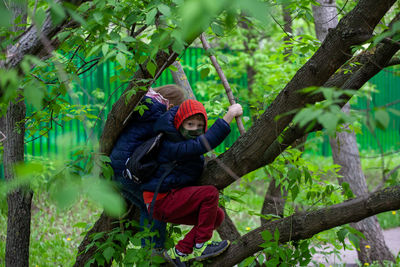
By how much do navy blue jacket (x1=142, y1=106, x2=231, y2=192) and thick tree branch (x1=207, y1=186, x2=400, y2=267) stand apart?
52 cm

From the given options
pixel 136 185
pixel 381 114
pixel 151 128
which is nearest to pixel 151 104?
pixel 151 128

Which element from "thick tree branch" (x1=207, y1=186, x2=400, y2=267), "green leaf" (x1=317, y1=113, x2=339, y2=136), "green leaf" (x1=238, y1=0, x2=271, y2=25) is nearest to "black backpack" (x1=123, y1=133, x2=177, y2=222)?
"thick tree branch" (x1=207, y1=186, x2=400, y2=267)

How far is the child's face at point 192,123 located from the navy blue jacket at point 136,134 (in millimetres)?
242

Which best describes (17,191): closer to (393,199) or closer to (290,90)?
(290,90)

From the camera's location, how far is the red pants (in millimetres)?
2771

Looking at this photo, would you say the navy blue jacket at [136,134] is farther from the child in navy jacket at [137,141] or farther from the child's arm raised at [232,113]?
the child's arm raised at [232,113]

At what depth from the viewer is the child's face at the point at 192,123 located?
9.18ft

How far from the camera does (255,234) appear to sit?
9.29ft

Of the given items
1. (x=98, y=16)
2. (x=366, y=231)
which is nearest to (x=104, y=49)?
(x=98, y=16)

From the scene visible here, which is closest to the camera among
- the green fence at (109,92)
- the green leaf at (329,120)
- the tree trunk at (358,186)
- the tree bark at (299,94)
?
the green leaf at (329,120)

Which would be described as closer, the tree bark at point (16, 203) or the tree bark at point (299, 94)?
the tree bark at point (299, 94)

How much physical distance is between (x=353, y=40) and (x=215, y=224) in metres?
1.53

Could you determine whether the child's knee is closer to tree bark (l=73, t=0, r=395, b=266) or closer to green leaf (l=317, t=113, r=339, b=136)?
tree bark (l=73, t=0, r=395, b=266)

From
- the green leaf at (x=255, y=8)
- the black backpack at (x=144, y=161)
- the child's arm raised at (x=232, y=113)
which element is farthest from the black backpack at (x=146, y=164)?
the green leaf at (x=255, y=8)
